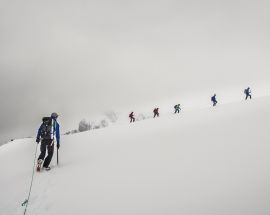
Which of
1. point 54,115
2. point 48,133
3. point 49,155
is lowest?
point 49,155

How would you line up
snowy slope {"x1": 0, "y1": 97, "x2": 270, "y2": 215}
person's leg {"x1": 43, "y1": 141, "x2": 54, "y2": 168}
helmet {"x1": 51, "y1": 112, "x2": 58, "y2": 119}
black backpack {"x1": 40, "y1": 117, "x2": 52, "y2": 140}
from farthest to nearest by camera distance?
helmet {"x1": 51, "y1": 112, "x2": 58, "y2": 119} → black backpack {"x1": 40, "y1": 117, "x2": 52, "y2": 140} → person's leg {"x1": 43, "y1": 141, "x2": 54, "y2": 168} → snowy slope {"x1": 0, "y1": 97, "x2": 270, "y2": 215}

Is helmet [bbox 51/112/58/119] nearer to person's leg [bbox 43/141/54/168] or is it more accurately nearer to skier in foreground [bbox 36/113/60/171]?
skier in foreground [bbox 36/113/60/171]

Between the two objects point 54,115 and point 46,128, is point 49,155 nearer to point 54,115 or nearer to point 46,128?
point 46,128

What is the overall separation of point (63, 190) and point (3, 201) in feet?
6.14

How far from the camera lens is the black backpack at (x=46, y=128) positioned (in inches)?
354

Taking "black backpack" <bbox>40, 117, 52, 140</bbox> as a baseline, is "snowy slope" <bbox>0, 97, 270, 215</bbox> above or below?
below

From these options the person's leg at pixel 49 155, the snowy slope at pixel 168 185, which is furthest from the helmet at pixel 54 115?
the snowy slope at pixel 168 185

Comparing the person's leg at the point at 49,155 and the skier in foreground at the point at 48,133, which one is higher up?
the skier in foreground at the point at 48,133

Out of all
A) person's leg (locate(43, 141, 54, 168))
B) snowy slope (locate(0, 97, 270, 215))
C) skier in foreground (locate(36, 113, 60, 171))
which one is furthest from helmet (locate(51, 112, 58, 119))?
snowy slope (locate(0, 97, 270, 215))

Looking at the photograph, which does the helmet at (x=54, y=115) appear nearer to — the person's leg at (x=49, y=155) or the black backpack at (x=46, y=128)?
the black backpack at (x=46, y=128)

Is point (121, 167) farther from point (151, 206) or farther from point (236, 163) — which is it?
point (236, 163)

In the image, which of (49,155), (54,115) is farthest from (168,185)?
(54,115)

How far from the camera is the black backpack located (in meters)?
8.98

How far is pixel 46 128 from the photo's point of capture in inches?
356
